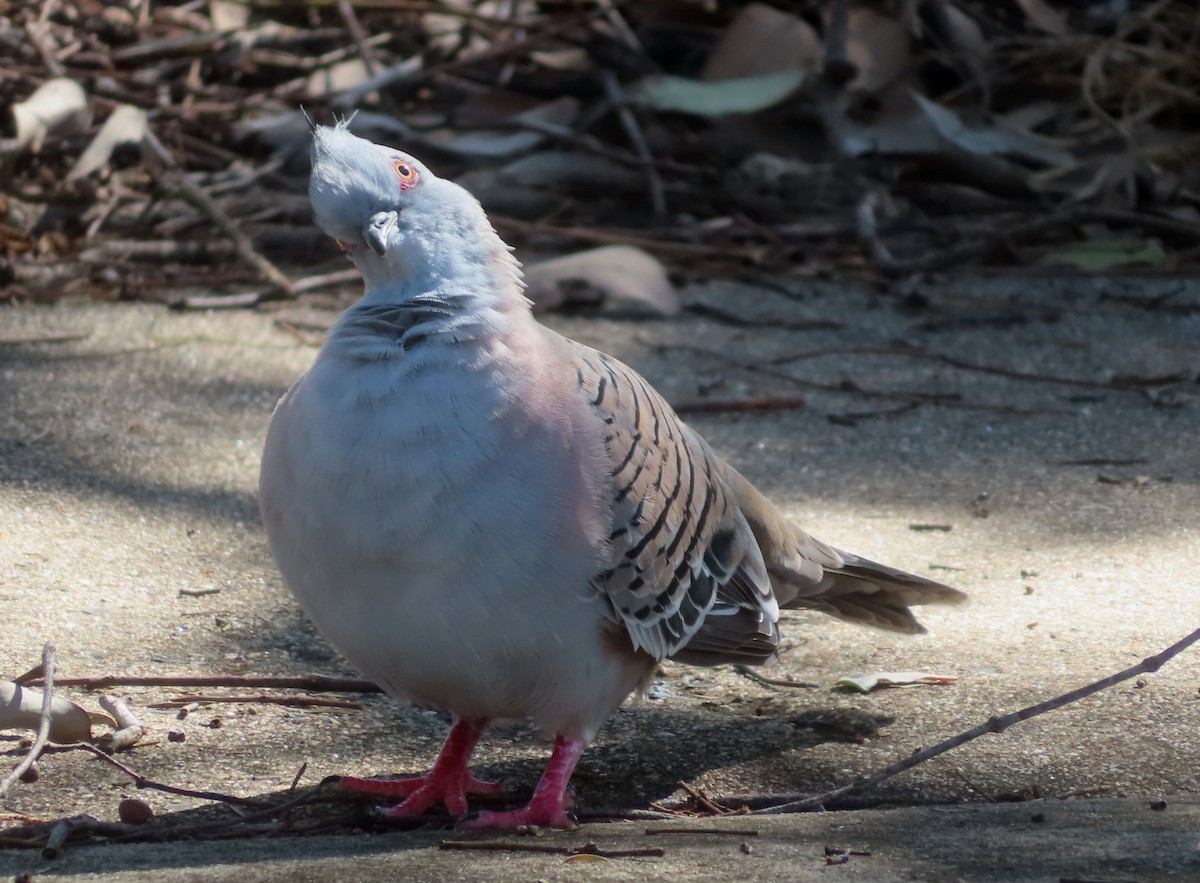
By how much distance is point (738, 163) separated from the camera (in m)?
6.46

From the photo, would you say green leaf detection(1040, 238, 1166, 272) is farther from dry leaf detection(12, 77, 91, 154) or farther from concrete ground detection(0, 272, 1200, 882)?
dry leaf detection(12, 77, 91, 154)

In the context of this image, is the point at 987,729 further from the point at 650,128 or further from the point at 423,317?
the point at 650,128

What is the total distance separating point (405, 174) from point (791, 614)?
160 cm

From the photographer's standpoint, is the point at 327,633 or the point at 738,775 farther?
the point at 738,775

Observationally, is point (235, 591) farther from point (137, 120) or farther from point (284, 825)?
point (137, 120)

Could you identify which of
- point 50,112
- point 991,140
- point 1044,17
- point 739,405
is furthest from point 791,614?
point 1044,17

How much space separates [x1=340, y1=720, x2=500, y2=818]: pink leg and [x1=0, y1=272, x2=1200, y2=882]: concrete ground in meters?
0.05

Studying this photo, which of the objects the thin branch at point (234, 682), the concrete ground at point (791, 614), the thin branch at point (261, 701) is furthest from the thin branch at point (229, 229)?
the thin branch at point (261, 701)

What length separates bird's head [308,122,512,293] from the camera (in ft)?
7.36

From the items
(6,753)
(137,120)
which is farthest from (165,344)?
(6,753)

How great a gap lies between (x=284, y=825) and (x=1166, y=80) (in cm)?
564

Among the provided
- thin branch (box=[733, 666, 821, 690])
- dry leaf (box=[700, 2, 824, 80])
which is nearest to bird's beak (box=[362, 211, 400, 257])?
thin branch (box=[733, 666, 821, 690])

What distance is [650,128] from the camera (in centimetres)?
644

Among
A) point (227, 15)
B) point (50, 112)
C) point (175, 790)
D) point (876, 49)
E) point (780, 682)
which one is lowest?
point (780, 682)
